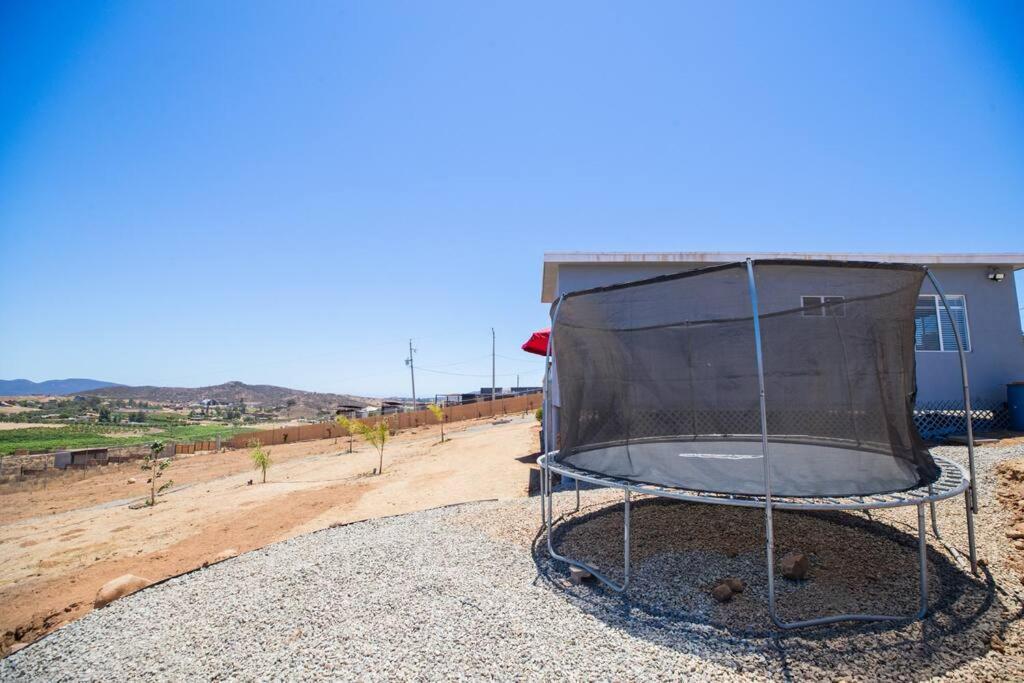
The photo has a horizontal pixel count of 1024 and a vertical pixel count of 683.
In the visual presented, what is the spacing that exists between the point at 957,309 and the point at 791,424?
8945 millimetres

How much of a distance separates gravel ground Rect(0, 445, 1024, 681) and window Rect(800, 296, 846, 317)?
1871 mm

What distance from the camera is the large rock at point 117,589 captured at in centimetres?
392

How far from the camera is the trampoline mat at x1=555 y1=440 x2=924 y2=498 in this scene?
9.67ft

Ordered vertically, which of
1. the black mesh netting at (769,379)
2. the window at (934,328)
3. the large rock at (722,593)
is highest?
the window at (934,328)

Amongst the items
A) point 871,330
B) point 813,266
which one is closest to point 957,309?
point 871,330

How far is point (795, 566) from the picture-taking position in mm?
2994

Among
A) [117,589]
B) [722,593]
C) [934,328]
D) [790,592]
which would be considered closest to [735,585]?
[722,593]

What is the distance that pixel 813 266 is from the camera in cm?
297

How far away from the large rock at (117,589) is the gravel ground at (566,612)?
39cm

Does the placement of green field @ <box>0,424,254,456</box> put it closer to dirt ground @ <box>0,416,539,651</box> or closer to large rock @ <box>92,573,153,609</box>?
dirt ground @ <box>0,416,539,651</box>

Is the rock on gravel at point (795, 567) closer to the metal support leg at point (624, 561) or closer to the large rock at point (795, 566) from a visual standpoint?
the large rock at point (795, 566)

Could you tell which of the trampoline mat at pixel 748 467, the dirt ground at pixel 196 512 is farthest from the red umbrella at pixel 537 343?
the trampoline mat at pixel 748 467

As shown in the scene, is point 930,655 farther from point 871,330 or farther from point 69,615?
point 69,615

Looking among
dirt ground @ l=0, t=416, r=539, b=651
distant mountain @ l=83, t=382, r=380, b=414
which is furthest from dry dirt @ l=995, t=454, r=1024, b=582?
distant mountain @ l=83, t=382, r=380, b=414
